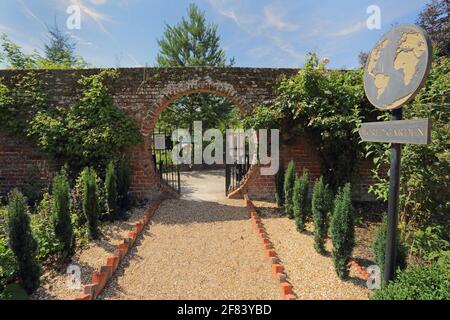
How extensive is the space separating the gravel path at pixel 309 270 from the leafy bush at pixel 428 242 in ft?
3.88

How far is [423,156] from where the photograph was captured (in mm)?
3811

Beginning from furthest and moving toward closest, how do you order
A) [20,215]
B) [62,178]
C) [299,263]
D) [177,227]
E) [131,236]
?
[177,227] → [131,236] → [62,178] → [299,263] → [20,215]

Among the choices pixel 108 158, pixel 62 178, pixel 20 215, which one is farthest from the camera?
pixel 108 158

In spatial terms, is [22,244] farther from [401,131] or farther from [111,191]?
[401,131]

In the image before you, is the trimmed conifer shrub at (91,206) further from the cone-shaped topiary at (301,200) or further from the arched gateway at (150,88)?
the cone-shaped topiary at (301,200)

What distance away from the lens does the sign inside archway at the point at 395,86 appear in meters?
1.96

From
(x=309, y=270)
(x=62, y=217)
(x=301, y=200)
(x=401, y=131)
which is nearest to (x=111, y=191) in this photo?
(x=62, y=217)

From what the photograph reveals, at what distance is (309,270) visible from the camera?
137 inches

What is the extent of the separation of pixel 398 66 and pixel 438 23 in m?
16.6

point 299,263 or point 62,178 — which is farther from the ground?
point 62,178

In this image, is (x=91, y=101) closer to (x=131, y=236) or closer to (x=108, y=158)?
(x=108, y=158)
